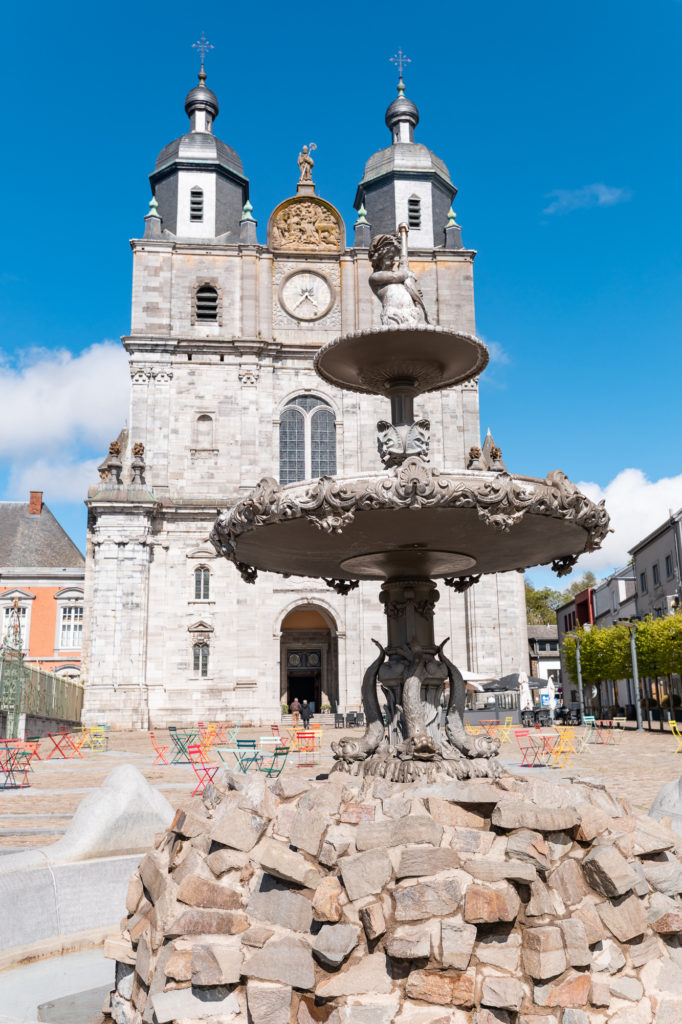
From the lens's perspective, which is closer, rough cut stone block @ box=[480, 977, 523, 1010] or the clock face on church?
rough cut stone block @ box=[480, 977, 523, 1010]

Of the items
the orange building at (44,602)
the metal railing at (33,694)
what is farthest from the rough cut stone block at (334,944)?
the orange building at (44,602)

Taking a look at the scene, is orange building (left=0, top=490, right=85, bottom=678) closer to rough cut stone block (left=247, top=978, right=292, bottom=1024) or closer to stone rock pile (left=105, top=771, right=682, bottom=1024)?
stone rock pile (left=105, top=771, right=682, bottom=1024)

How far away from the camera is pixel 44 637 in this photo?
4650cm

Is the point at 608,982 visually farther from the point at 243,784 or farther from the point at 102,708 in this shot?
the point at 102,708

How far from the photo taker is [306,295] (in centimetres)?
3841

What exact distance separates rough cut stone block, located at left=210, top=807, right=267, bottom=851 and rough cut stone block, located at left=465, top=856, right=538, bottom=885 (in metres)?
1.23

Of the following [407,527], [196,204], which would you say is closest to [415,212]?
[196,204]

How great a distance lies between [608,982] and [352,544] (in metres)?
3.22

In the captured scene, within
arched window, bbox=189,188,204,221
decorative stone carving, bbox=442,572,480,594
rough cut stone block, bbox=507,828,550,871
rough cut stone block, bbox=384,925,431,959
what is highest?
arched window, bbox=189,188,204,221

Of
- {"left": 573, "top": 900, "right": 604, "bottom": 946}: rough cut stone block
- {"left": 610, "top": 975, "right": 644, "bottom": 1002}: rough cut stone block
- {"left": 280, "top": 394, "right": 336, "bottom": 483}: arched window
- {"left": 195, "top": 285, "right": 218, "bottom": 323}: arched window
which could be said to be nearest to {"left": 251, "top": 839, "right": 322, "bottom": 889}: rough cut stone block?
{"left": 573, "top": 900, "right": 604, "bottom": 946}: rough cut stone block

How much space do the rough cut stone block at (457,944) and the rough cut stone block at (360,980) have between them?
32 centimetres

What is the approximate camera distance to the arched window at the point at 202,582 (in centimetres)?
3434

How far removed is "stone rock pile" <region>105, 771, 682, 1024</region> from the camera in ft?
13.7

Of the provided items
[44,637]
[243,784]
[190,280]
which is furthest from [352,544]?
[44,637]
